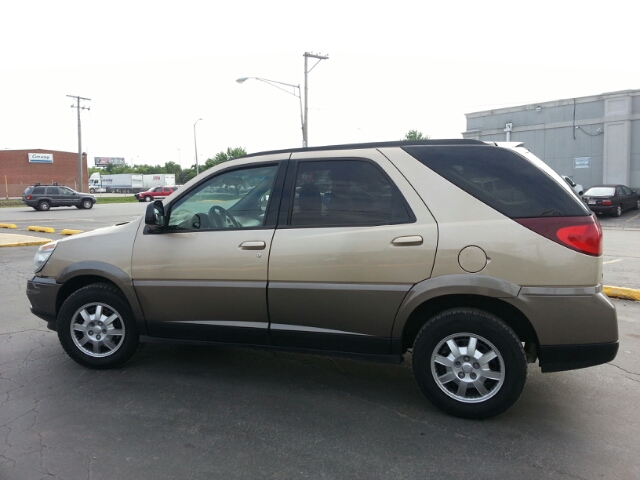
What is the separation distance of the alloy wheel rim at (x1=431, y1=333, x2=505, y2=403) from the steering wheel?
5.99ft

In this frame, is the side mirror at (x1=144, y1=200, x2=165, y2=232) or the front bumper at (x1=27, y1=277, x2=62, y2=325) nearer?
the side mirror at (x1=144, y1=200, x2=165, y2=232)

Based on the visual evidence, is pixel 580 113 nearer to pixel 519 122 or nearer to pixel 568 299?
pixel 519 122

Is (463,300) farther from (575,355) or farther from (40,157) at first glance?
(40,157)

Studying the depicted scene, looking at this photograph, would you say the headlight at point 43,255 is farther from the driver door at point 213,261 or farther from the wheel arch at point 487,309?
the wheel arch at point 487,309

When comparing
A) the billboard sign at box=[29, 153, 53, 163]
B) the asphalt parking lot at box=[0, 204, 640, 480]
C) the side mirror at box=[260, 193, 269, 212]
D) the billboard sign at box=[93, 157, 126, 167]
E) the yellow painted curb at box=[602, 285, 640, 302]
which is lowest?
the asphalt parking lot at box=[0, 204, 640, 480]

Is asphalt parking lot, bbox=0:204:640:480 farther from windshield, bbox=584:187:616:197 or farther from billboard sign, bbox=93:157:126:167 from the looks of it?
billboard sign, bbox=93:157:126:167

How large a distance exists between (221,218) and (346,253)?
3.78 ft

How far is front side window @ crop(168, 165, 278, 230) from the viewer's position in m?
4.19

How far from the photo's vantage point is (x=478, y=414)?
141 inches

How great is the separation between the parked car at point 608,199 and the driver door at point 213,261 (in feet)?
69.8

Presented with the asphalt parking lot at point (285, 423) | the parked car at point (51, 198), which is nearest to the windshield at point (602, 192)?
the asphalt parking lot at point (285, 423)

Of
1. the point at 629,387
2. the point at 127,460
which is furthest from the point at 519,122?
the point at 127,460

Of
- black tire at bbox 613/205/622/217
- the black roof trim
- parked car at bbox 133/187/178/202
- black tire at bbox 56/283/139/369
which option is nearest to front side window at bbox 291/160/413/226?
the black roof trim

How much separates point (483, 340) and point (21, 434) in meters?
3.09
